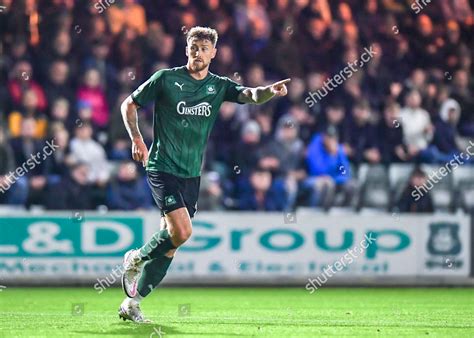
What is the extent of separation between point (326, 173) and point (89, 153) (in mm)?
3298

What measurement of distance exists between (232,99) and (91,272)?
5.36 meters

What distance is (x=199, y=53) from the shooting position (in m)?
A: 8.74

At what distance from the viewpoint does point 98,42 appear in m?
15.5

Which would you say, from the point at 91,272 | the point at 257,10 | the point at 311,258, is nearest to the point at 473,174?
the point at 311,258

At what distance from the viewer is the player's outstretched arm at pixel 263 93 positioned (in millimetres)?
8523

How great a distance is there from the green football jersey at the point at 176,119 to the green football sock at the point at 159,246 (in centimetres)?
53

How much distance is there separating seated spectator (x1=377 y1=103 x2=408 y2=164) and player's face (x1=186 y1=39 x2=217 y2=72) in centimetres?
686

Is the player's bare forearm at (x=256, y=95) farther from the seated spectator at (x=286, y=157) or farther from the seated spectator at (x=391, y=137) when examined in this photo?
the seated spectator at (x=391, y=137)

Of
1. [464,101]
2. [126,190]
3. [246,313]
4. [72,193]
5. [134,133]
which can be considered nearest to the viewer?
[134,133]

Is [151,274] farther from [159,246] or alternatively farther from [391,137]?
[391,137]

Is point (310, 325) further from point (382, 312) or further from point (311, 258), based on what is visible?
point (311, 258)

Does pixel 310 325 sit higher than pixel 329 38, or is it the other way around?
pixel 329 38
